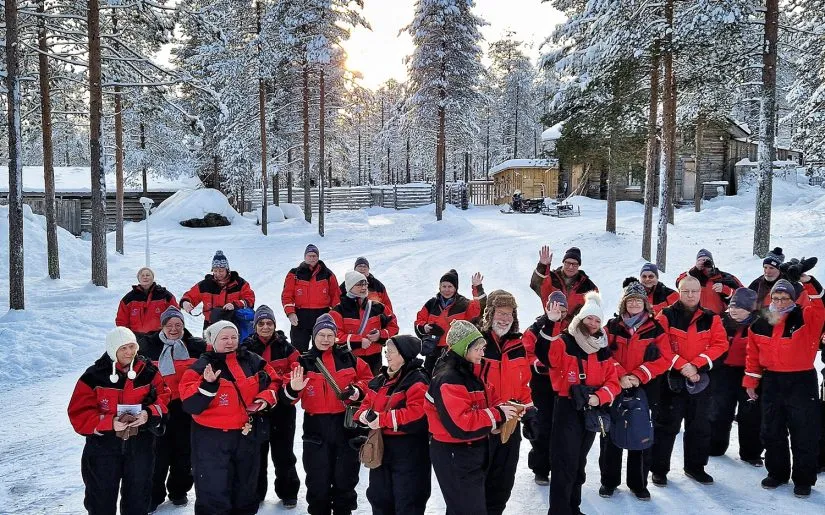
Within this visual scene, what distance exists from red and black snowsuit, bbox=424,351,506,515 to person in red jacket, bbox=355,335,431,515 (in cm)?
18

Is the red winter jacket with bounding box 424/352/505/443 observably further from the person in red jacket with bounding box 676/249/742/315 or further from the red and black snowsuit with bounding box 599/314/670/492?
the person in red jacket with bounding box 676/249/742/315

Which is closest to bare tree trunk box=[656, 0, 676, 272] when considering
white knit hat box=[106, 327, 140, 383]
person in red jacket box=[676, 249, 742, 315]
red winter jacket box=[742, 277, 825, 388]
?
person in red jacket box=[676, 249, 742, 315]

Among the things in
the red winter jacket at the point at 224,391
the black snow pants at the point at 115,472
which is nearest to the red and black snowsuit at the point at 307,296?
the red winter jacket at the point at 224,391

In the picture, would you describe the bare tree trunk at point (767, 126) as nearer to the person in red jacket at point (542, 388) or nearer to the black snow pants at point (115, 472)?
the person in red jacket at point (542, 388)

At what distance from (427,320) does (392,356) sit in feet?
9.50

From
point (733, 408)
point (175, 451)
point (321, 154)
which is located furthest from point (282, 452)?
point (321, 154)

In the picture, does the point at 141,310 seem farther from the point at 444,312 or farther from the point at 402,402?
the point at 402,402

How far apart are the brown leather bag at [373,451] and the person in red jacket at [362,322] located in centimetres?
241

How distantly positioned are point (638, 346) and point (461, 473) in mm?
2114

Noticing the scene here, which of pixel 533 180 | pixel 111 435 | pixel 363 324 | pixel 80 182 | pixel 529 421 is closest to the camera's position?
pixel 529 421

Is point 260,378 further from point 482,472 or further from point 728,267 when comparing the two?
point 728,267

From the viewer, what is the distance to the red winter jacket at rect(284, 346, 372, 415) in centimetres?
510

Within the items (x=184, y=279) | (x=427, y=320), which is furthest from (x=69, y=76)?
(x=427, y=320)

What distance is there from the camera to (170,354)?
5.73 meters
